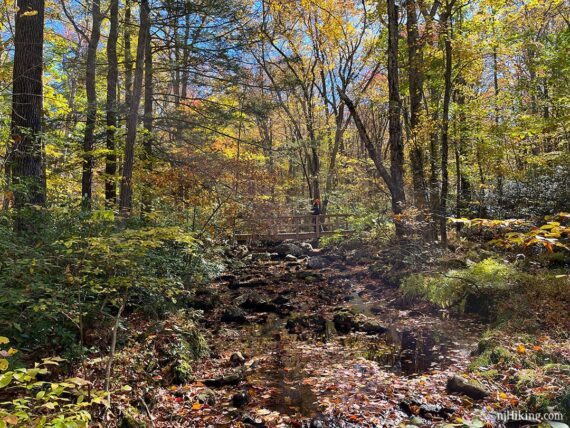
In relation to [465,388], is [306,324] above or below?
below

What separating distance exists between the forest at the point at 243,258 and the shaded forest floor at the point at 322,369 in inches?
1.5

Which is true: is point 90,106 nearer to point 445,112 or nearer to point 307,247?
point 445,112

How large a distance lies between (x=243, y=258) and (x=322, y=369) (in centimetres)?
1084

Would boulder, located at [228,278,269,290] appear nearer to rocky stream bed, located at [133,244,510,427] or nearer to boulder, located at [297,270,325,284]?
rocky stream bed, located at [133,244,510,427]

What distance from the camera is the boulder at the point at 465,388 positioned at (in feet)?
13.5

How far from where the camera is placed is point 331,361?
5.75m

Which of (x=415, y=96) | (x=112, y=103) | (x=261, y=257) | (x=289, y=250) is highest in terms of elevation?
(x=415, y=96)

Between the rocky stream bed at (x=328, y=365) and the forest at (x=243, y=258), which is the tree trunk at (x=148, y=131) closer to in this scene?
the forest at (x=243, y=258)

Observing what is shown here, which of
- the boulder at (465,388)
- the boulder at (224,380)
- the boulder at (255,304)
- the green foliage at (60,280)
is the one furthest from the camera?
the boulder at (255,304)

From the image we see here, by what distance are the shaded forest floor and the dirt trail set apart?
0.06 ft

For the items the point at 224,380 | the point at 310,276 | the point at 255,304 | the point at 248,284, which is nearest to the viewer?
the point at 224,380

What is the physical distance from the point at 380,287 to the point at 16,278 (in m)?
8.84

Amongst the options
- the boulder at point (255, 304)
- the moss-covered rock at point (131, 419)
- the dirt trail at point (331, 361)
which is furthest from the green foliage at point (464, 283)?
the moss-covered rock at point (131, 419)

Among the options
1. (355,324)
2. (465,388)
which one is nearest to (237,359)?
(355,324)
